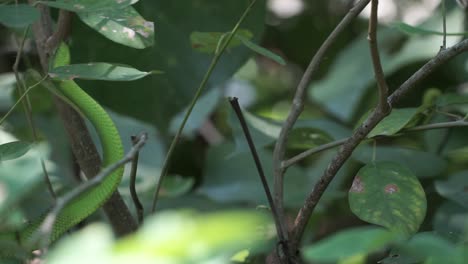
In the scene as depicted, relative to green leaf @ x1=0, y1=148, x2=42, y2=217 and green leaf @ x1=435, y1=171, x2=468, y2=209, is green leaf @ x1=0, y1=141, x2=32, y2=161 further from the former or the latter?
green leaf @ x1=435, y1=171, x2=468, y2=209

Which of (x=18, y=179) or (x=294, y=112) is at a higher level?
(x=18, y=179)

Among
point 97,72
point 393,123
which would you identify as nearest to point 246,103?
point 393,123

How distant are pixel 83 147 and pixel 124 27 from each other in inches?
9.9

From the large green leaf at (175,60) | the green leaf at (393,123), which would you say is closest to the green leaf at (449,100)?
the green leaf at (393,123)

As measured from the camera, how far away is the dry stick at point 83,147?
101 centimetres

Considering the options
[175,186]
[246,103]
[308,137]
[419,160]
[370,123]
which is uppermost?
[370,123]

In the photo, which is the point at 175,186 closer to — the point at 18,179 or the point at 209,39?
the point at 209,39

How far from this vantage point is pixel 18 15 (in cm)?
76

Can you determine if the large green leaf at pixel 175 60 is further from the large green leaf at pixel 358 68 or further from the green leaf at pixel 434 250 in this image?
the green leaf at pixel 434 250

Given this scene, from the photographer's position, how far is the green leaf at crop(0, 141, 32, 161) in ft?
2.36

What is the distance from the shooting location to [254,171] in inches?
70.0

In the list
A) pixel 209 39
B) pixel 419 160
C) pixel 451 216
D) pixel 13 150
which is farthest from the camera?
pixel 419 160

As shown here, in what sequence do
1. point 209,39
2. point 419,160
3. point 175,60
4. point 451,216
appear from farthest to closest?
point 175,60, point 419,160, point 451,216, point 209,39

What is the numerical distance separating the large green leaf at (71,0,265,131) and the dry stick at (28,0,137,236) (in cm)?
28
